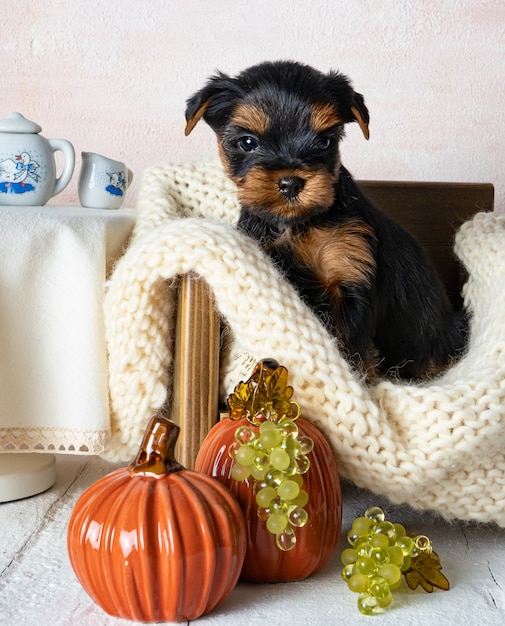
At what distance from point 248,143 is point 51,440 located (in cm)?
66

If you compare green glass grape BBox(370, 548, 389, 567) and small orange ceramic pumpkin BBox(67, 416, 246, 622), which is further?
green glass grape BBox(370, 548, 389, 567)

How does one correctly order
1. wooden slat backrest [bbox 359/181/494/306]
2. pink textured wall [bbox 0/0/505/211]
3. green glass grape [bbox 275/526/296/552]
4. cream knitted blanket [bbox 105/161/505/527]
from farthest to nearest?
pink textured wall [bbox 0/0/505/211]
wooden slat backrest [bbox 359/181/494/306]
cream knitted blanket [bbox 105/161/505/527]
green glass grape [bbox 275/526/296/552]

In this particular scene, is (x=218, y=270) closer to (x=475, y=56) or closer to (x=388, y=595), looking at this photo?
(x=388, y=595)

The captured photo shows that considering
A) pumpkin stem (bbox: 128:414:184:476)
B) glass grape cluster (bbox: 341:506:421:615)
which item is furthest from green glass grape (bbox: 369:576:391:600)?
pumpkin stem (bbox: 128:414:184:476)

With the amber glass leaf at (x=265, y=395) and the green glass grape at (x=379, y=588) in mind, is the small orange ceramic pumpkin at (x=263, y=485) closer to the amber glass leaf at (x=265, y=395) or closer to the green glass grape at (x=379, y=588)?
the amber glass leaf at (x=265, y=395)

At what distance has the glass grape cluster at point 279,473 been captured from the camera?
4.13ft

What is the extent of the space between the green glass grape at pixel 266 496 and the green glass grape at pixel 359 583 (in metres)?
0.17

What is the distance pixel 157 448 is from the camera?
4.10ft

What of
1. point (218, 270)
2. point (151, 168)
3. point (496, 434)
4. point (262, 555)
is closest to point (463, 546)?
point (496, 434)

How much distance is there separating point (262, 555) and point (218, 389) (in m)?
0.34

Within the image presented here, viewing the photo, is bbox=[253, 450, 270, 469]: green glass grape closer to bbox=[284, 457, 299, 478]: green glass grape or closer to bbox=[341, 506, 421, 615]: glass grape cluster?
bbox=[284, 457, 299, 478]: green glass grape

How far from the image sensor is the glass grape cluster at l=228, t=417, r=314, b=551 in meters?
1.26

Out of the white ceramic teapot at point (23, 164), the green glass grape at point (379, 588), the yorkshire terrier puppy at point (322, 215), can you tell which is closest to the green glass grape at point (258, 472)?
the green glass grape at point (379, 588)

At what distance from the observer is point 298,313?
1.44 m
